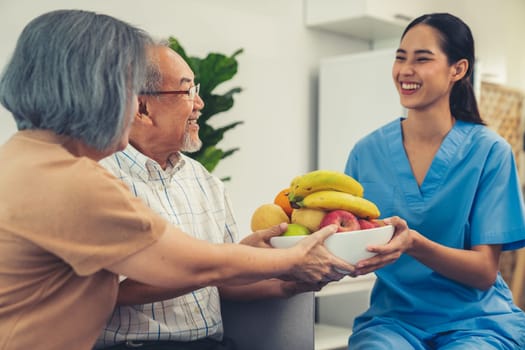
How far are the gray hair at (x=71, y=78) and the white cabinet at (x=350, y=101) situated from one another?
2556 millimetres

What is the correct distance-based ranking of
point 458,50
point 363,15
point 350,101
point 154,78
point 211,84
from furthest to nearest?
point 350,101 < point 363,15 < point 211,84 < point 458,50 < point 154,78

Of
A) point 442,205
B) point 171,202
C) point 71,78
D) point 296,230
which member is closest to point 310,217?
point 296,230

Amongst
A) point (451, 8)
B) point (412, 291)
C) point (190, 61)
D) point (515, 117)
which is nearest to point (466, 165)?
point (412, 291)

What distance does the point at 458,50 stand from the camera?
1791mm

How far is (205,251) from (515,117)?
401 centimetres

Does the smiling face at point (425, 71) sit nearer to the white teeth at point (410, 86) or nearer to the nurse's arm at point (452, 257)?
the white teeth at point (410, 86)

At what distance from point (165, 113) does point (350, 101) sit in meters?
2.26

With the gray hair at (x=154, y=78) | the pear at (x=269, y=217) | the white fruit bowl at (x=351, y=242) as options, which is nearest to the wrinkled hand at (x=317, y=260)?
the white fruit bowl at (x=351, y=242)

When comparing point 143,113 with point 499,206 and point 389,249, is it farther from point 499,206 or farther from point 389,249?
point 499,206

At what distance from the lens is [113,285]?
3.91 feet

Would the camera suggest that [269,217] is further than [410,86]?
No

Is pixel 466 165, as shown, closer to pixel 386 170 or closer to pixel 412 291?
pixel 386 170

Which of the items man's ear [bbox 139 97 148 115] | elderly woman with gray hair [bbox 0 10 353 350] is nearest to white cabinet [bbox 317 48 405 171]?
man's ear [bbox 139 97 148 115]

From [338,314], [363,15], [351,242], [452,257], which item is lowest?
[338,314]
